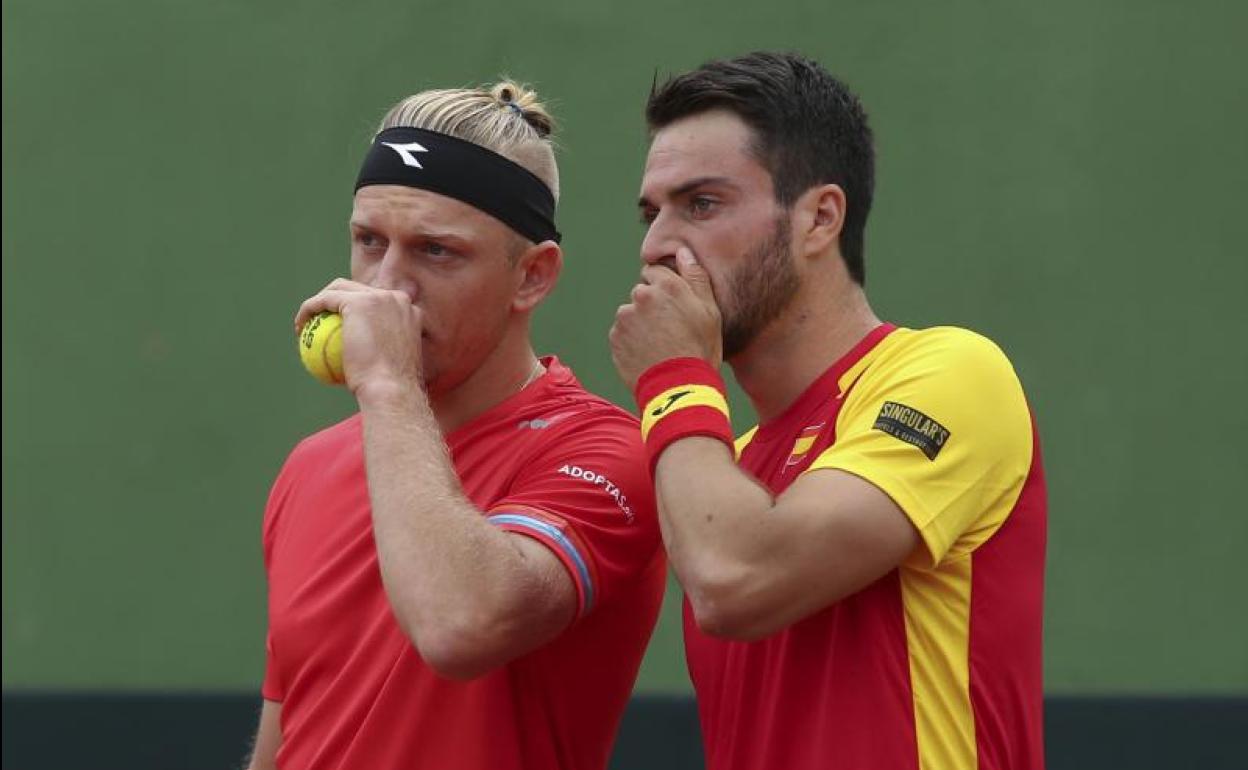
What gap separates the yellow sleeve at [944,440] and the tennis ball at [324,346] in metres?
0.96

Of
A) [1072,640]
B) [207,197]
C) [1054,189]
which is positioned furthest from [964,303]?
[207,197]

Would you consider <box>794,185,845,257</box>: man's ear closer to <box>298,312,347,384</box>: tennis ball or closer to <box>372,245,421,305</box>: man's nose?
<box>372,245,421,305</box>: man's nose

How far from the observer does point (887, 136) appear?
21.4 feet

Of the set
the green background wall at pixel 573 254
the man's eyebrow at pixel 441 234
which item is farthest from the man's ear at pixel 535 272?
the green background wall at pixel 573 254

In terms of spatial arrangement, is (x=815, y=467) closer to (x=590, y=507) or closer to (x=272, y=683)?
(x=590, y=507)

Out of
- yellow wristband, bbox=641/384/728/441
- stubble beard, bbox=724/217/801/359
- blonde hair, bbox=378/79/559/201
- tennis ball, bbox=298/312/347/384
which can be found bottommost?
yellow wristband, bbox=641/384/728/441

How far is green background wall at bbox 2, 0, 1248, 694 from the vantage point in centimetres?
636

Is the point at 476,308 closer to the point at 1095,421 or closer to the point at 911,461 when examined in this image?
the point at 911,461

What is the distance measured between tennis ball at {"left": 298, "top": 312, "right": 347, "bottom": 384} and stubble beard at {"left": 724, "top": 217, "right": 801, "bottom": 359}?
0.74 m

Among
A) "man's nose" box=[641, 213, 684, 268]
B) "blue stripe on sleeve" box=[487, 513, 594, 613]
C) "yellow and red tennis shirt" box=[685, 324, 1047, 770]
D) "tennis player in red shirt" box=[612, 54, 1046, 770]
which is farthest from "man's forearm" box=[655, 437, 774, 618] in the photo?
"man's nose" box=[641, 213, 684, 268]

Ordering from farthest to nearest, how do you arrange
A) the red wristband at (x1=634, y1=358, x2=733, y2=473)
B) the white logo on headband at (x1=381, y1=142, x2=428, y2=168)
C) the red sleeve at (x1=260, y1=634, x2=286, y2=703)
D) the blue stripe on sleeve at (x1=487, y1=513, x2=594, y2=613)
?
the red sleeve at (x1=260, y1=634, x2=286, y2=703) → the white logo on headband at (x1=381, y1=142, x2=428, y2=168) → the blue stripe on sleeve at (x1=487, y1=513, x2=594, y2=613) → the red wristband at (x1=634, y1=358, x2=733, y2=473)

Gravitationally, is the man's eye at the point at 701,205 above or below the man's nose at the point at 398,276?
above

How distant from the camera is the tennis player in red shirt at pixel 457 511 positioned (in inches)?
127

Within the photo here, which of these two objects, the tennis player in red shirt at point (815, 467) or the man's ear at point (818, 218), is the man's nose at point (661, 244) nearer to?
the tennis player in red shirt at point (815, 467)
